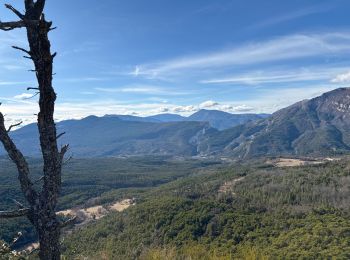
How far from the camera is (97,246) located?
107125 millimetres

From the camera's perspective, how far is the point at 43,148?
9.16 metres

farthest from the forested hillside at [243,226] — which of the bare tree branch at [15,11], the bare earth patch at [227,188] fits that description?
the bare tree branch at [15,11]

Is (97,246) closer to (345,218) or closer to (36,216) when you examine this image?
(345,218)

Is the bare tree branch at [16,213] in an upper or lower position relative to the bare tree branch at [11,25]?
lower

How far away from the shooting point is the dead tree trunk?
334 inches

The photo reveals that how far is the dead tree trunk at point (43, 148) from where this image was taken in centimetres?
849

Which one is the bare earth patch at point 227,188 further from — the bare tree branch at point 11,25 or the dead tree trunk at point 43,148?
the bare tree branch at point 11,25

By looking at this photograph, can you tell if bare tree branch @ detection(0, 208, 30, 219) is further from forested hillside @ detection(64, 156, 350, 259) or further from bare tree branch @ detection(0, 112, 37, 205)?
forested hillside @ detection(64, 156, 350, 259)

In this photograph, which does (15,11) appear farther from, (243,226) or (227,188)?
(227,188)

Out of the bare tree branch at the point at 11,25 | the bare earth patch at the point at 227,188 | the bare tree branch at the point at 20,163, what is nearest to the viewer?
the bare tree branch at the point at 11,25

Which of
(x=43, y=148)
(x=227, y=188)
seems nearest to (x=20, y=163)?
(x=43, y=148)

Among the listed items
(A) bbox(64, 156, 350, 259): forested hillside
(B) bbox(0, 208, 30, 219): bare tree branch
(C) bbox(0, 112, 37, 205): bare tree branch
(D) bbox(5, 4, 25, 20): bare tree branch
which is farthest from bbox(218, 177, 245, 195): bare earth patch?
(D) bbox(5, 4, 25, 20): bare tree branch

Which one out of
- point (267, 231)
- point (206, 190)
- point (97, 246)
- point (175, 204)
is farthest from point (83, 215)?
point (267, 231)

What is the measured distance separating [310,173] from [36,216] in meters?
199
